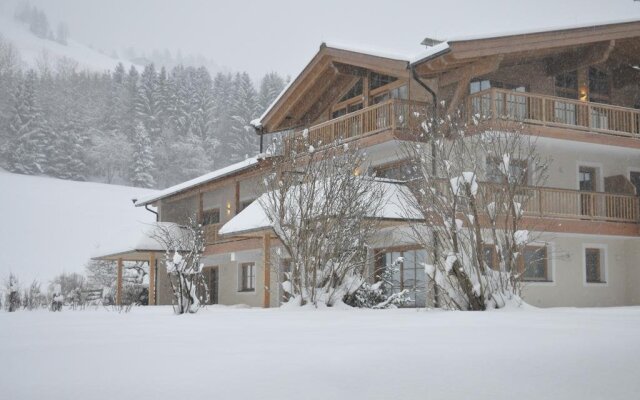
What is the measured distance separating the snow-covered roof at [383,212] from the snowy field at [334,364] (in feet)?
24.2

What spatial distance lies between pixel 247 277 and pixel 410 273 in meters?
8.93

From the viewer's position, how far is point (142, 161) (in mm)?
67750

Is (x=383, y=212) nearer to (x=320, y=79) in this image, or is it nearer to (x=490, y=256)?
(x=490, y=256)

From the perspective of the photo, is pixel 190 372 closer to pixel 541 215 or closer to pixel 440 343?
pixel 440 343

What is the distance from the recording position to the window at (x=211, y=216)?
2809 centimetres

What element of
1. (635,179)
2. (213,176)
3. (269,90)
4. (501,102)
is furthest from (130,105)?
(501,102)

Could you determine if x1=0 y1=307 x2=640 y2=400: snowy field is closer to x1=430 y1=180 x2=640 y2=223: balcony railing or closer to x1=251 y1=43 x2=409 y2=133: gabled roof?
x1=430 y1=180 x2=640 y2=223: balcony railing

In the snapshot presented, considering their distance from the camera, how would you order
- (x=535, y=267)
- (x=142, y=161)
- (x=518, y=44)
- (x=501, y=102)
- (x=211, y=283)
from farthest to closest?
(x=142, y=161) → (x=211, y=283) → (x=535, y=267) → (x=501, y=102) → (x=518, y=44)

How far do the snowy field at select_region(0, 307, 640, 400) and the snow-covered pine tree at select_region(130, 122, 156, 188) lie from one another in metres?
61.4

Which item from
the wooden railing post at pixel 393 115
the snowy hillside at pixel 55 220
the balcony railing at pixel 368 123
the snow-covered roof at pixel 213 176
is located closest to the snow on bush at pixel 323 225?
the balcony railing at pixel 368 123

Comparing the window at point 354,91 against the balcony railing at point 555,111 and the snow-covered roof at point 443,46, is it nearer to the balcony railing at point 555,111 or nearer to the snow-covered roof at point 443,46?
the snow-covered roof at point 443,46

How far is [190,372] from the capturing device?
461 cm

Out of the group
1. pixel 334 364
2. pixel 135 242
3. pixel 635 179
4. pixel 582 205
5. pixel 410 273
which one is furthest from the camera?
pixel 135 242

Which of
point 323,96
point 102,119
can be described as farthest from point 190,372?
point 102,119
